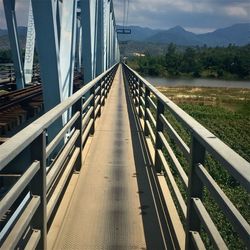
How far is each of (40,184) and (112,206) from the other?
63.9 inches

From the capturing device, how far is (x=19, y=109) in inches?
454

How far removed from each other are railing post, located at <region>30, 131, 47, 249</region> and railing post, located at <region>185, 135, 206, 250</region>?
98 centimetres

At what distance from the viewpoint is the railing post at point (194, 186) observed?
9.63 feet

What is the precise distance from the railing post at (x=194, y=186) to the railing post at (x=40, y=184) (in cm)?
98

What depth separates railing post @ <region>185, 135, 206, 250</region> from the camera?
2936mm

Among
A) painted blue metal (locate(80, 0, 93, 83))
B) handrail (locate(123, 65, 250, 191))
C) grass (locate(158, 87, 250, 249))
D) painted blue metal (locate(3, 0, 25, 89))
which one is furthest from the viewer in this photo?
painted blue metal (locate(3, 0, 25, 89))

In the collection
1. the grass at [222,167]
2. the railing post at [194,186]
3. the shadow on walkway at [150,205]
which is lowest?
the grass at [222,167]

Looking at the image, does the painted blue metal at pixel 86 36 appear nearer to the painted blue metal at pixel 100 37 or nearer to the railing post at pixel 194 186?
the painted blue metal at pixel 100 37

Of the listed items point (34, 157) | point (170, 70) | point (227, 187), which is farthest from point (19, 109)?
point (170, 70)

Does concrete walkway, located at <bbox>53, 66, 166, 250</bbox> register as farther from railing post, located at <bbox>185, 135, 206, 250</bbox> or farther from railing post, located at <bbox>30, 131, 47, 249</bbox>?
railing post, located at <bbox>185, 135, 206, 250</bbox>

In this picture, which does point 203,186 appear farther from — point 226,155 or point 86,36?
point 86,36

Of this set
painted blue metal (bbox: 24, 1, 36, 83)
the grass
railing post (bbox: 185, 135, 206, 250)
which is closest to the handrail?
railing post (bbox: 185, 135, 206, 250)

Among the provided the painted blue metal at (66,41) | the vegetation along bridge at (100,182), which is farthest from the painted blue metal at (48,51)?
the painted blue metal at (66,41)

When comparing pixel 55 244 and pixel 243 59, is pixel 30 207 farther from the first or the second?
pixel 243 59
